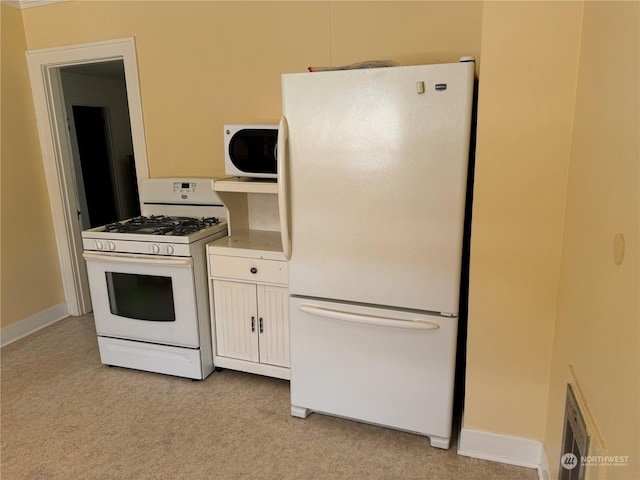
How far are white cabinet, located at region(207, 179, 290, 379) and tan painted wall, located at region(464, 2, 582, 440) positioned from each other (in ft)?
3.51

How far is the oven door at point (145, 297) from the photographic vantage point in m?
2.62

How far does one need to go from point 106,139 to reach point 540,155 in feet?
15.4

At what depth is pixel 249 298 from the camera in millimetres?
2609

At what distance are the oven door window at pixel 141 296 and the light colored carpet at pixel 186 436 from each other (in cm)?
41

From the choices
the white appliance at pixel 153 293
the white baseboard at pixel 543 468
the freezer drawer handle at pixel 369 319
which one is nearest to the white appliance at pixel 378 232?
the freezer drawer handle at pixel 369 319

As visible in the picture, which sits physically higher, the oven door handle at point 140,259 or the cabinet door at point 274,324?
the oven door handle at point 140,259

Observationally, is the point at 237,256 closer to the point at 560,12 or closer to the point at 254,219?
the point at 254,219

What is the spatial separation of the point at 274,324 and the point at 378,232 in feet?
3.15

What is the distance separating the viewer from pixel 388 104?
1850mm

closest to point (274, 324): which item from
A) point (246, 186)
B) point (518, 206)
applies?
point (246, 186)

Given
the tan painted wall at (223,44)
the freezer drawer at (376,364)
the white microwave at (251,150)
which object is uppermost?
the tan painted wall at (223,44)

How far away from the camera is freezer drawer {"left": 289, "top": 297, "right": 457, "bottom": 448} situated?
2.01 metres

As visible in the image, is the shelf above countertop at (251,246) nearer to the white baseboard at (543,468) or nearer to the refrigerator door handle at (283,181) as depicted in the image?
the refrigerator door handle at (283,181)

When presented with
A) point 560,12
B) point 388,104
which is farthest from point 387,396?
point 560,12
